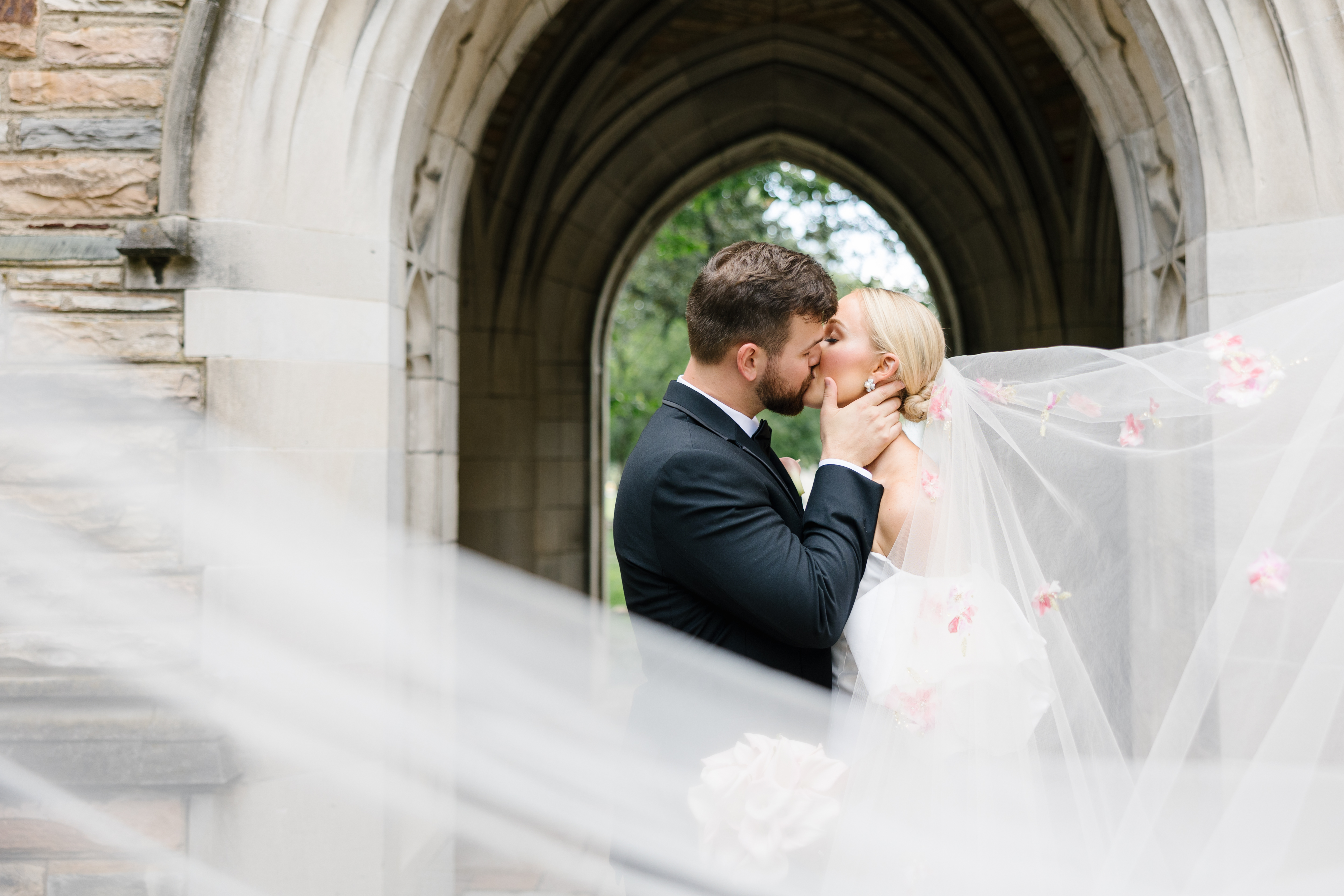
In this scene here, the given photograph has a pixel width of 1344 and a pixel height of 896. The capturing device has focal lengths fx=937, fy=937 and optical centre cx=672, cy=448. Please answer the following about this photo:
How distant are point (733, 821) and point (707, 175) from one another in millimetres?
6029

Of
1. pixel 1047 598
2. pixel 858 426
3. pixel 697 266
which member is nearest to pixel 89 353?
pixel 858 426

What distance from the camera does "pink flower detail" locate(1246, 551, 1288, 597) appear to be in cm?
161

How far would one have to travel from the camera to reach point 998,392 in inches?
71.9

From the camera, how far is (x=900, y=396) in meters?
1.79

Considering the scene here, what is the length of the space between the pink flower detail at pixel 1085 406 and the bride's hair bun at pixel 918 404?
0.28 meters

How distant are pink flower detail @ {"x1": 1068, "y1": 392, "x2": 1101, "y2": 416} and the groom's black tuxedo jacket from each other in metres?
0.50

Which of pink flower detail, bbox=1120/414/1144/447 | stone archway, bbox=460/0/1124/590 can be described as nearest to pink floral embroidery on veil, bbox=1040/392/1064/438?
pink flower detail, bbox=1120/414/1144/447

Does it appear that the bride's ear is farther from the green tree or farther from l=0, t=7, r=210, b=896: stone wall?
the green tree

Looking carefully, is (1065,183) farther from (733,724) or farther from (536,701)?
(733,724)

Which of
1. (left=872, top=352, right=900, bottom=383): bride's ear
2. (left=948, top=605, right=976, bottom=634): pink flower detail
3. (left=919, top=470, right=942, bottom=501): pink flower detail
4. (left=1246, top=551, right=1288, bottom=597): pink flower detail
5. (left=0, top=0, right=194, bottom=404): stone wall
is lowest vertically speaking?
(left=948, top=605, right=976, bottom=634): pink flower detail

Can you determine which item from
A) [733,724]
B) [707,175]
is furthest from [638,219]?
[733,724]

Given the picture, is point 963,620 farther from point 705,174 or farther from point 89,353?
point 705,174

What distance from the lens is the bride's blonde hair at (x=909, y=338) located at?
174 centimetres

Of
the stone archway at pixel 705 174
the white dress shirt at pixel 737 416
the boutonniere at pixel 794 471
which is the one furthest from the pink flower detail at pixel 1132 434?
the stone archway at pixel 705 174
